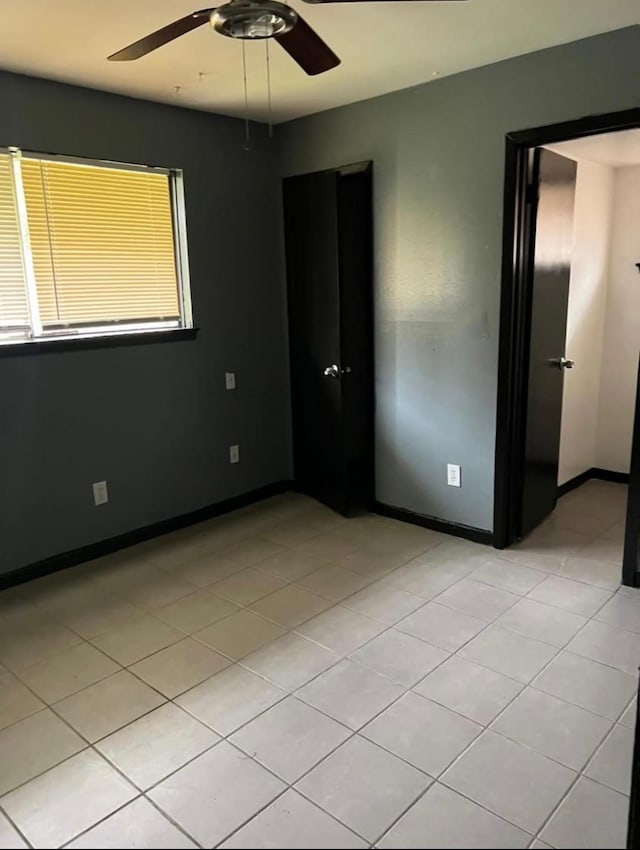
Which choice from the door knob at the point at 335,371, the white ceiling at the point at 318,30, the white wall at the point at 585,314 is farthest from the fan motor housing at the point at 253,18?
the white wall at the point at 585,314

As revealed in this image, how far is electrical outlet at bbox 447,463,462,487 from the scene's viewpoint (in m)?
3.40

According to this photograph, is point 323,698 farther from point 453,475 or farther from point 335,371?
point 335,371

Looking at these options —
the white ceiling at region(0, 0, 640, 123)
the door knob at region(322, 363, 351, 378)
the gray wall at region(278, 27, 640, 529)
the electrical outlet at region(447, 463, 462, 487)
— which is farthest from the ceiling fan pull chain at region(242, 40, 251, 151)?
the electrical outlet at region(447, 463, 462, 487)

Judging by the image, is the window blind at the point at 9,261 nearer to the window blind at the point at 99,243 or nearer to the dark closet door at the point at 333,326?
the window blind at the point at 99,243

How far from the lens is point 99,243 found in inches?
125

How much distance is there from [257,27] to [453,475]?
235 cm

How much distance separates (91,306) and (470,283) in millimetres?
1928

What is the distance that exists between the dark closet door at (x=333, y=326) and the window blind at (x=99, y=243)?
0.80 metres

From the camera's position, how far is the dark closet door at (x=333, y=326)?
354 cm


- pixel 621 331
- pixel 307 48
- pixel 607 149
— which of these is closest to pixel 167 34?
pixel 307 48

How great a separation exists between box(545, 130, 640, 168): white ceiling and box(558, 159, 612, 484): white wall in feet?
0.32

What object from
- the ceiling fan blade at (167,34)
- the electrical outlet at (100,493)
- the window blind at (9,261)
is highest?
the ceiling fan blade at (167,34)

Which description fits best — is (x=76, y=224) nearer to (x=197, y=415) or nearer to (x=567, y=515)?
(x=197, y=415)

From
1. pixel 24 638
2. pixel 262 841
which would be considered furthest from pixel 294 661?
pixel 24 638
